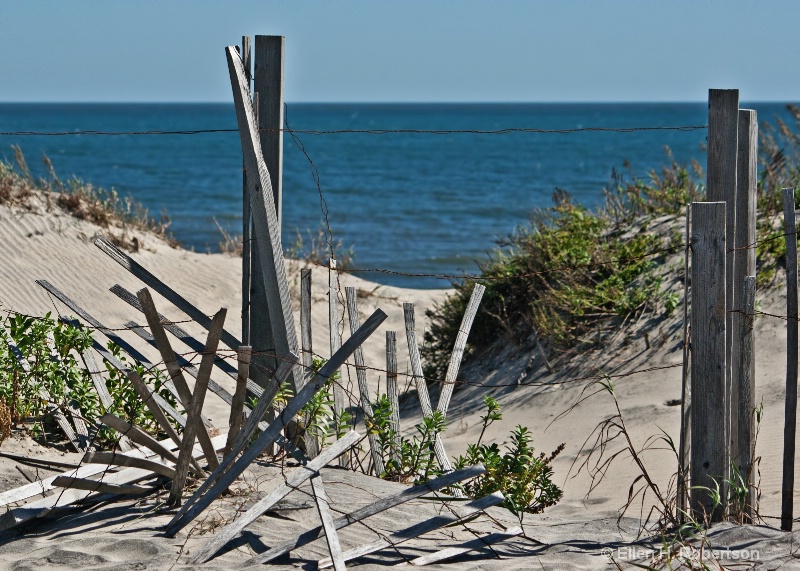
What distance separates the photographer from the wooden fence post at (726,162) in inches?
143

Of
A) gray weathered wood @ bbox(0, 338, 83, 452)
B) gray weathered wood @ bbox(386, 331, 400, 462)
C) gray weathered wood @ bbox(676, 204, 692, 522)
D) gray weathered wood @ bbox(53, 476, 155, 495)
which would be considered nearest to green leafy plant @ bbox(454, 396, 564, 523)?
gray weathered wood @ bbox(386, 331, 400, 462)

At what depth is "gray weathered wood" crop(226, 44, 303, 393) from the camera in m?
4.13

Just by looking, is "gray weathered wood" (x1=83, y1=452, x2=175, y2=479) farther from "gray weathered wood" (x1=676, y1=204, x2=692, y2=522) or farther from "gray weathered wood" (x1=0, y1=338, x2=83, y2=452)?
"gray weathered wood" (x1=676, y1=204, x2=692, y2=522)

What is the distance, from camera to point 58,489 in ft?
13.1

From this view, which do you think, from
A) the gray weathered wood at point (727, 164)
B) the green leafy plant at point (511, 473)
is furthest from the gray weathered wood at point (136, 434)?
the gray weathered wood at point (727, 164)

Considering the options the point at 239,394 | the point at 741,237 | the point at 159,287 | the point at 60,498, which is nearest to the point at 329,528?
the point at 239,394

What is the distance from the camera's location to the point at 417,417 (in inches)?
268

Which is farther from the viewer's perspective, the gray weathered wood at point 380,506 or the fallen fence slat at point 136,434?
the fallen fence slat at point 136,434

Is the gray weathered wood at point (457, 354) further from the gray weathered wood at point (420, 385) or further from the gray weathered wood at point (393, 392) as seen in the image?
the gray weathered wood at point (393, 392)

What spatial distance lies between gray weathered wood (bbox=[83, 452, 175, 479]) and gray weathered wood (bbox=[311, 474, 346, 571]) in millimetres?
863

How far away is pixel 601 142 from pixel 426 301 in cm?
5416

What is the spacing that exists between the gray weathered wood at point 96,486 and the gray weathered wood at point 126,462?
3.9 inches
